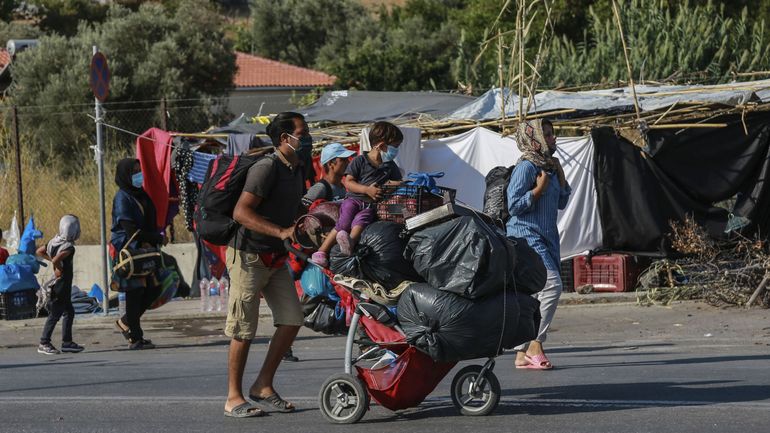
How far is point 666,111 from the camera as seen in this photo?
Answer: 1430 centimetres

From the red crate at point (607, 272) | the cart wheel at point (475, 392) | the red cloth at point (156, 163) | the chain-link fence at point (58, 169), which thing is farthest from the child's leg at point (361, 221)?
the chain-link fence at point (58, 169)

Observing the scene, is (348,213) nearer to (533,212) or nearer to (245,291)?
(245,291)

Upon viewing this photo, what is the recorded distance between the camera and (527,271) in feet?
22.9

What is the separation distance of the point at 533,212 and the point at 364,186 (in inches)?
58.8

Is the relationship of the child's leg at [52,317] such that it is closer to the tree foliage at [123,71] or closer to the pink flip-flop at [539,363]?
the pink flip-flop at [539,363]

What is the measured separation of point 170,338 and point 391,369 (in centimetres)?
678

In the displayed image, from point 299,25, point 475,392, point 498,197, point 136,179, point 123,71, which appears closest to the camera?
point 475,392

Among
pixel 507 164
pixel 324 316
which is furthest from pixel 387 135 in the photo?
pixel 507 164

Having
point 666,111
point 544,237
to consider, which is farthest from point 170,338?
point 666,111

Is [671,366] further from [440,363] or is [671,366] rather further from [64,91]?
[64,91]

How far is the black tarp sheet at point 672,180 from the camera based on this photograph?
1417 centimetres

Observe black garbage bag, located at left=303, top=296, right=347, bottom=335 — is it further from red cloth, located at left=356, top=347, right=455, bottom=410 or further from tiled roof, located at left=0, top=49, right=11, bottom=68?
tiled roof, located at left=0, top=49, right=11, bottom=68

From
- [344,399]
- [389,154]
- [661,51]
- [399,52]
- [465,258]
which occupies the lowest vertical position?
[344,399]

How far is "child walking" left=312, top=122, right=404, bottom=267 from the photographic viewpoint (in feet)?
23.3
